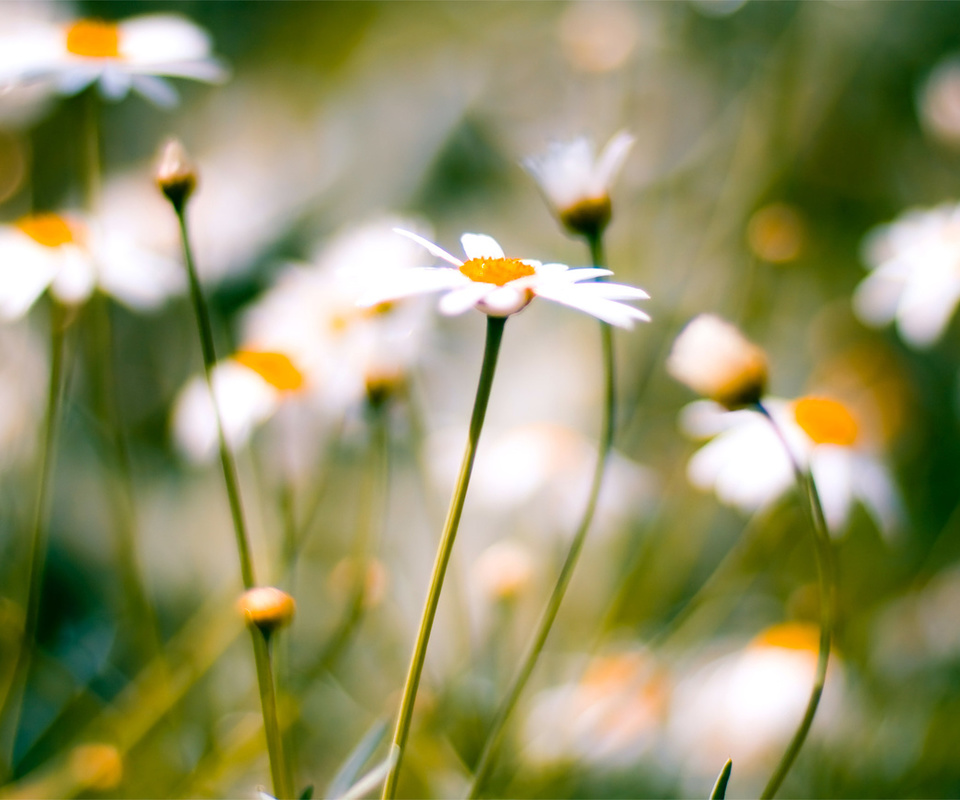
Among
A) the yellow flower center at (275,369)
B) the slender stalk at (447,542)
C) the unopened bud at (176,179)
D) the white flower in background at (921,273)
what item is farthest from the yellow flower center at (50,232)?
the white flower in background at (921,273)

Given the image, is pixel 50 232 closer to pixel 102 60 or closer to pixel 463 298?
pixel 102 60

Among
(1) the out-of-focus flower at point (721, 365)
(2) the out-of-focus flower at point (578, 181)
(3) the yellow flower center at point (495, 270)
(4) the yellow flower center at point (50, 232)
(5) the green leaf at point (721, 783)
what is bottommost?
(5) the green leaf at point (721, 783)

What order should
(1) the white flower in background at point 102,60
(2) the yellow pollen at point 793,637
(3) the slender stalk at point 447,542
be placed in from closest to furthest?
1. (3) the slender stalk at point 447,542
2. (1) the white flower in background at point 102,60
3. (2) the yellow pollen at point 793,637

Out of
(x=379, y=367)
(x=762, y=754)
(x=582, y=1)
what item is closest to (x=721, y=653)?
(x=762, y=754)

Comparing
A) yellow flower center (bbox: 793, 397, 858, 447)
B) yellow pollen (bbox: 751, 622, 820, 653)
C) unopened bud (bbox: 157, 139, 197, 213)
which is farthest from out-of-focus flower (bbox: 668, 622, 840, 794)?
unopened bud (bbox: 157, 139, 197, 213)

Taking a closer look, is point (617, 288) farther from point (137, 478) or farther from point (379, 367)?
point (137, 478)

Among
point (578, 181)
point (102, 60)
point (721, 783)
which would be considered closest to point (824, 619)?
point (721, 783)

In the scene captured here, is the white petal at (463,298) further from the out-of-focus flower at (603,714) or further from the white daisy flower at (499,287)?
the out-of-focus flower at (603,714)
